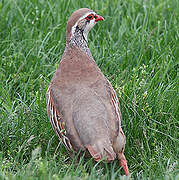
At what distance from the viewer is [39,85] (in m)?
5.36

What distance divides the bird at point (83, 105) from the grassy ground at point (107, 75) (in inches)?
6.8

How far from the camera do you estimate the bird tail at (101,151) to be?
3.90m

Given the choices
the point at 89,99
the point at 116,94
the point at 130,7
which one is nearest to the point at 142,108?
the point at 116,94

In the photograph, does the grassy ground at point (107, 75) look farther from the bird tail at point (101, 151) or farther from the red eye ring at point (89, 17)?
the red eye ring at point (89, 17)

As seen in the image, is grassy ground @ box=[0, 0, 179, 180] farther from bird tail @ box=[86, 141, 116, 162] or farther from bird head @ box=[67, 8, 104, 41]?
bird head @ box=[67, 8, 104, 41]

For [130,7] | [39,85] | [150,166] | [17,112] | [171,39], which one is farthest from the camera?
[130,7]

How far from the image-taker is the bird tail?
3902 millimetres

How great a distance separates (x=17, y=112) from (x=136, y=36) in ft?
6.23

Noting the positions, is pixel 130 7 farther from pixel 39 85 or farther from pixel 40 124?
pixel 40 124

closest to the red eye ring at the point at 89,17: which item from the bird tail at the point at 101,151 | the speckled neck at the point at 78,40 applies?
the speckled neck at the point at 78,40

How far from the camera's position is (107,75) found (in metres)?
5.39

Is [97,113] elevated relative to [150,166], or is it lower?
elevated

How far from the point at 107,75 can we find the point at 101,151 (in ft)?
5.33

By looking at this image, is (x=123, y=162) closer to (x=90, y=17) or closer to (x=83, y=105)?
(x=83, y=105)
